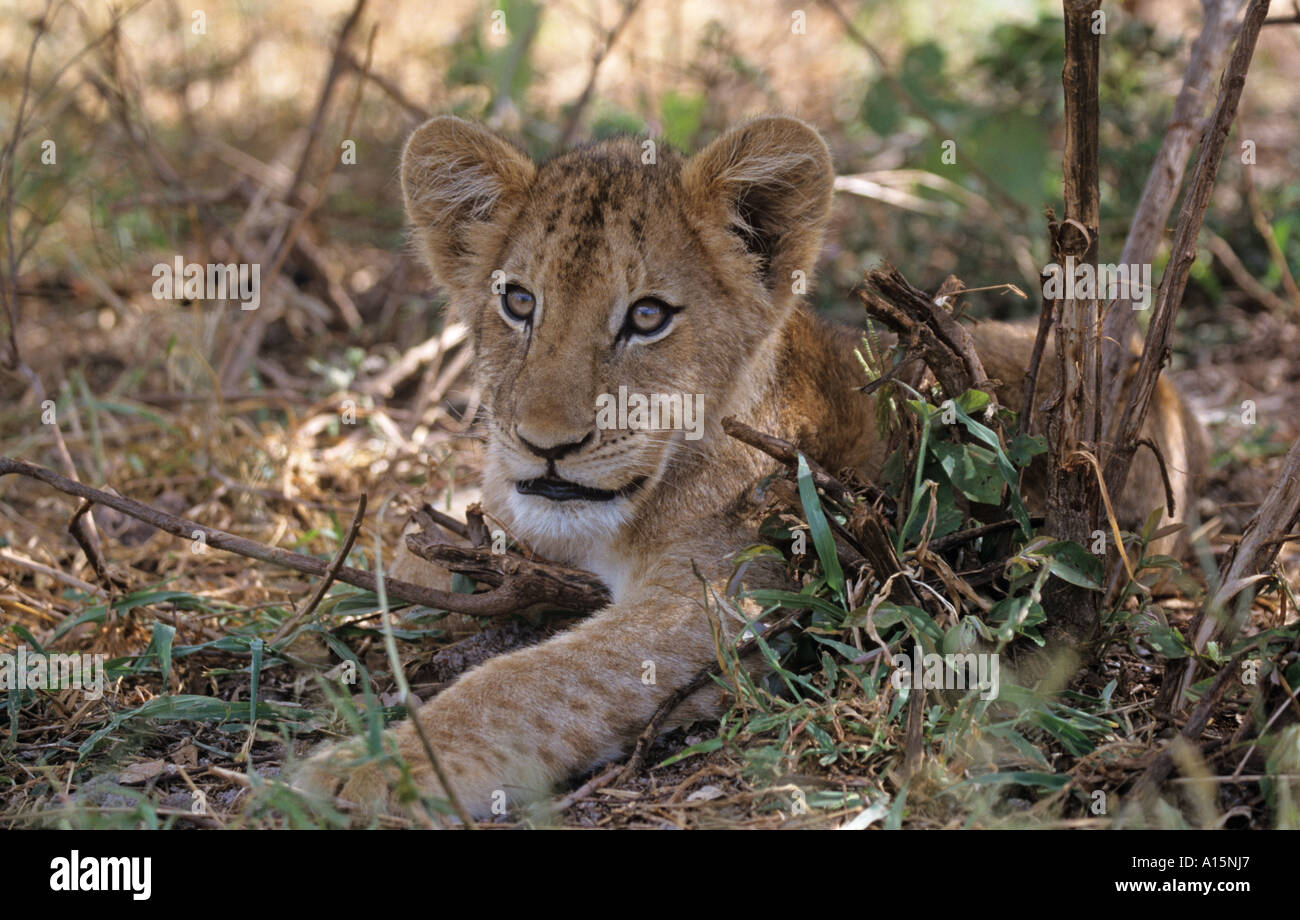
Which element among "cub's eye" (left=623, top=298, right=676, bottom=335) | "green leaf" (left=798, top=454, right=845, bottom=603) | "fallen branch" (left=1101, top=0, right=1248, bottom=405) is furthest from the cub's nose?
"fallen branch" (left=1101, top=0, right=1248, bottom=405)

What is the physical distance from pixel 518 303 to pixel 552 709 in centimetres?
136

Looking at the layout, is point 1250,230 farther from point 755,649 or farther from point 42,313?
point 42,313

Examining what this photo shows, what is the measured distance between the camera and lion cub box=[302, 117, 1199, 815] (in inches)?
143

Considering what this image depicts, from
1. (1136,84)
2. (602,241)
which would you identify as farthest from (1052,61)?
(602,241)

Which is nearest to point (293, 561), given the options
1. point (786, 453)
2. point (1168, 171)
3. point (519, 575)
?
point (519, 575)

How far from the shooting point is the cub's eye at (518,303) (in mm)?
4047

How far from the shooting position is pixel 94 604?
4.48 m

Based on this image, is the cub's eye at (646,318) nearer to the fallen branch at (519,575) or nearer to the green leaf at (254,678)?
the fallen branch at (519,575)

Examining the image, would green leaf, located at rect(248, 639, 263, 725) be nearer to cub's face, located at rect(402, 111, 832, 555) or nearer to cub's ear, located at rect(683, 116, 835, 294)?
cub's face, located at rect(402, 111, 832, 555)

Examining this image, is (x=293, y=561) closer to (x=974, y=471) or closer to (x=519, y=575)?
(x=519, y=575)

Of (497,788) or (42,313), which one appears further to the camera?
(42,313)

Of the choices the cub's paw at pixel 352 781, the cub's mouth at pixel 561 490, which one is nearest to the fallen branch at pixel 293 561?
the cub's mouth at pixel 561 490

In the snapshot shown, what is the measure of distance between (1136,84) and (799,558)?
551 cm

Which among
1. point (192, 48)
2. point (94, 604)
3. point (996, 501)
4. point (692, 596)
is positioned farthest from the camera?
point (192, 48)
